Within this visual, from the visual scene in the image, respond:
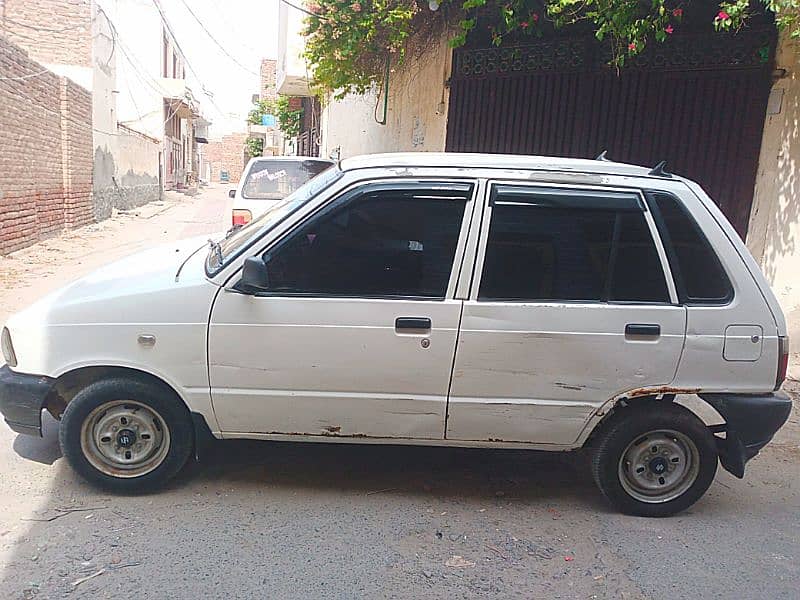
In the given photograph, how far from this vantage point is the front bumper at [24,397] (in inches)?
138

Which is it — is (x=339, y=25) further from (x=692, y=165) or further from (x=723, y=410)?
(x=723, y=410)

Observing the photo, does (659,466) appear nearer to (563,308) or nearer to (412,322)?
(563,308)

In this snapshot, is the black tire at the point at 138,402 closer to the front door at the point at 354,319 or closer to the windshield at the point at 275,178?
the front door at the point at 354,319

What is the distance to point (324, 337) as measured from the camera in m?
3.45

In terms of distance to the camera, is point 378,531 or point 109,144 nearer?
point 378,531

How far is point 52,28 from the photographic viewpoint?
18.6 metres

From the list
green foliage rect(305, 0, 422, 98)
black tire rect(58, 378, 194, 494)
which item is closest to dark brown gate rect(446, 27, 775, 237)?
green foliage rect(305, 0, 422, 98)

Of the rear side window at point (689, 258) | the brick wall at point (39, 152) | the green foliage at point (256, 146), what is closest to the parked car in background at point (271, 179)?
the brick wall at point (39, 152)

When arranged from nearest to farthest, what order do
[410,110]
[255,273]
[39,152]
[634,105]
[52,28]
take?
[255,273], [634,105], [410,110], [39,152], [52,28]

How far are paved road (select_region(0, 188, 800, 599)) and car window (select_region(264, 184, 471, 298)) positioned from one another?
1.20 meters

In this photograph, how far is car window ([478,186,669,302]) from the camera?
3533 millimetres

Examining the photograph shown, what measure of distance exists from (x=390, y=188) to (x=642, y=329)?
1479mm

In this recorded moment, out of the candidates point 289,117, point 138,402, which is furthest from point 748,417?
point 289,117

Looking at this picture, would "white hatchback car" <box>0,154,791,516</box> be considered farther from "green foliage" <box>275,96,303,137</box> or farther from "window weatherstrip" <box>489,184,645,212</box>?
"green foliage" <box>275,96,303,137</box>
